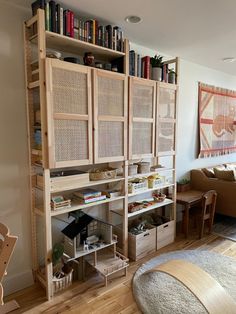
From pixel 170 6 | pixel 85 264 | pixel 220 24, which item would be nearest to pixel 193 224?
pixel 85 264

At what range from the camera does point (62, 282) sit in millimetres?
2141

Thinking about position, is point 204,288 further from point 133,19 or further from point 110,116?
point 133,19

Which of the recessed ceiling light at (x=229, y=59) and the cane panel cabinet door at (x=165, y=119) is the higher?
the recessed ceiling light at (x=229, y=59)

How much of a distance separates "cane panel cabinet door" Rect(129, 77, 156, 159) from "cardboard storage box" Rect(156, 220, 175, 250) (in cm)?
92

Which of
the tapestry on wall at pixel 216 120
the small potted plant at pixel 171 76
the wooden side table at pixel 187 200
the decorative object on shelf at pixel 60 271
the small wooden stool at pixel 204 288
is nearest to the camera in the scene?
the small wooden stool at pixel 204 288

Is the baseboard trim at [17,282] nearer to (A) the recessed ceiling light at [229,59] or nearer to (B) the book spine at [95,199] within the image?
(B) the book spine at [95,199]

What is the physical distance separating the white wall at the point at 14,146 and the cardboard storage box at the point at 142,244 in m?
1.06

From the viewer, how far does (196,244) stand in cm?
301

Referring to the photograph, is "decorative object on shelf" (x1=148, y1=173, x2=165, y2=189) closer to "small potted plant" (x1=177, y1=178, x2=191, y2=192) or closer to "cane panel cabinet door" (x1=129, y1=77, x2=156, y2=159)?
"cane panel cabinet door" (x1=129, y1=77, x2=156, y2=159)

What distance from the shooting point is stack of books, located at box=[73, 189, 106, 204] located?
2234 mm

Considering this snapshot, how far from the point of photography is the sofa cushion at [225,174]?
3.45 m

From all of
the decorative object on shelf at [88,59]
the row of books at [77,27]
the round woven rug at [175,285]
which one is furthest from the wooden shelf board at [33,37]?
the round woven rug at [175,285]

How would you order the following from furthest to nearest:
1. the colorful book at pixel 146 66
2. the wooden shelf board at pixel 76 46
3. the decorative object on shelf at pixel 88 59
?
the colorful book at pixel 146 66 → the decorative object on shelf at pixel 88 59 → the wooden shelf board at pixel 76 46

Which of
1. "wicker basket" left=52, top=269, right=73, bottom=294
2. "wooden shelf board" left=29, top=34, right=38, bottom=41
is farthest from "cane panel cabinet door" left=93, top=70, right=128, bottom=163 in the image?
"wicker basket" left=52, top=269, right=73, bottom=294
